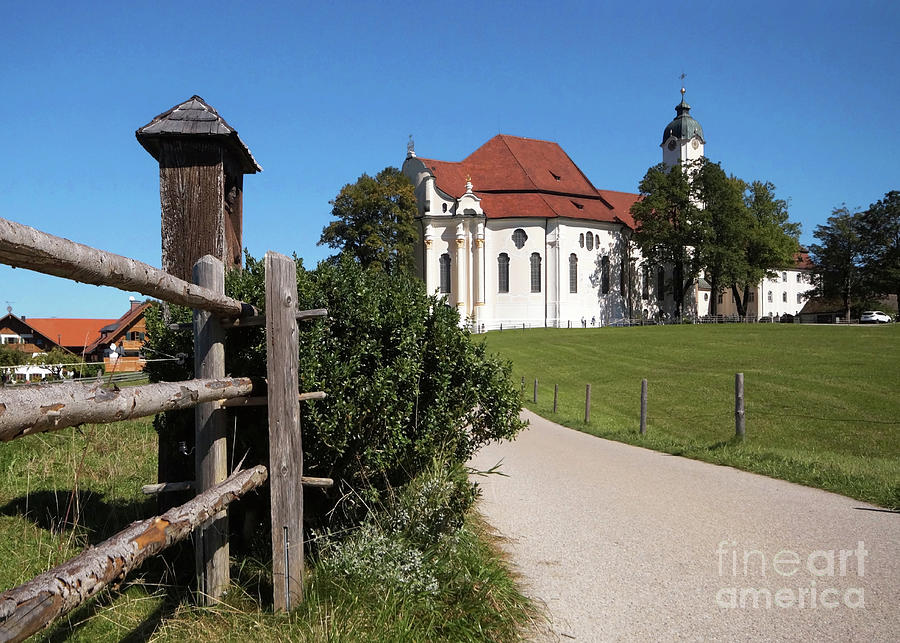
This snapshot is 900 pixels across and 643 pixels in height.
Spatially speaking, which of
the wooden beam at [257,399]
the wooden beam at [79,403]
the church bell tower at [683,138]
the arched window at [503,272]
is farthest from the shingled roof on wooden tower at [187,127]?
the church bell tower at [683,138]

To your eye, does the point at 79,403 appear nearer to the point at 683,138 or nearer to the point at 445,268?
the point at 445,268

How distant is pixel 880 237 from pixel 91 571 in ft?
293

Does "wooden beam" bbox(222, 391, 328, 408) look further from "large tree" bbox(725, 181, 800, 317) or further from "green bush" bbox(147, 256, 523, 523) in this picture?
"large tree" bbox(725, 181, 800, 317)

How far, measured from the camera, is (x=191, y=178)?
482 cm

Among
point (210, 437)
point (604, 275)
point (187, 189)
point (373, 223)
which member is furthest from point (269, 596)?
point (604, 275)

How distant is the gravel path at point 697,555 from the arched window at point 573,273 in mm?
49600

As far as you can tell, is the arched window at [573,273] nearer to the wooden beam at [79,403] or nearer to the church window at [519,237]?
the church window at [519,237]

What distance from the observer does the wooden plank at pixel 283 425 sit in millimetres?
3930

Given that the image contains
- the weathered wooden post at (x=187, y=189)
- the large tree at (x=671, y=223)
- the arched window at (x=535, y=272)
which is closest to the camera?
the weathered wooden post at (x=187, y=189)

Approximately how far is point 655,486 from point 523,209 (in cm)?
5033

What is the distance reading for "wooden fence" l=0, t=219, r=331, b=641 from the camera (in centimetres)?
213

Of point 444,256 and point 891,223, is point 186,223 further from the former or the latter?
point 891,223

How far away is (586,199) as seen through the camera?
61812mm

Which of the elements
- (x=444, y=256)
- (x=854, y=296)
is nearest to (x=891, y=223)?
(x=854, y=296)
